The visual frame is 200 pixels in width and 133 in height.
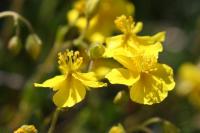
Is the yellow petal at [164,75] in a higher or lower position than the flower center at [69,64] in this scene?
lower

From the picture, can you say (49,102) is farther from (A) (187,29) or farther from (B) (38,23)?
(A) (187,29)

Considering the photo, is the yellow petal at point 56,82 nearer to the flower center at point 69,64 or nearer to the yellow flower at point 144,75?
the flower center at point 69,64

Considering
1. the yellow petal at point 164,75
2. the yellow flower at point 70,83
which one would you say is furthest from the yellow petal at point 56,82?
the yellow petal at point 164,75

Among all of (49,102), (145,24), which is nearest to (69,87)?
(49,102)

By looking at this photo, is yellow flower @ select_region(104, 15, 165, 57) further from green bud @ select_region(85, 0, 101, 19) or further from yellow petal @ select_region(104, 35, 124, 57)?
green bud @ select_region(85, 0, 101, 19)

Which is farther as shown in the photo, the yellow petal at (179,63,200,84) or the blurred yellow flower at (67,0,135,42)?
the yellow petal at (179,63,200,84)

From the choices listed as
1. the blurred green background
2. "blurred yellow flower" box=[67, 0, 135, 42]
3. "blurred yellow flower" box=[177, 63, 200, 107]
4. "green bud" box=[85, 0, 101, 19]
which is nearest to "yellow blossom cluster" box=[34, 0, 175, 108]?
"green bud" box=[85, 0, 101, 19]
